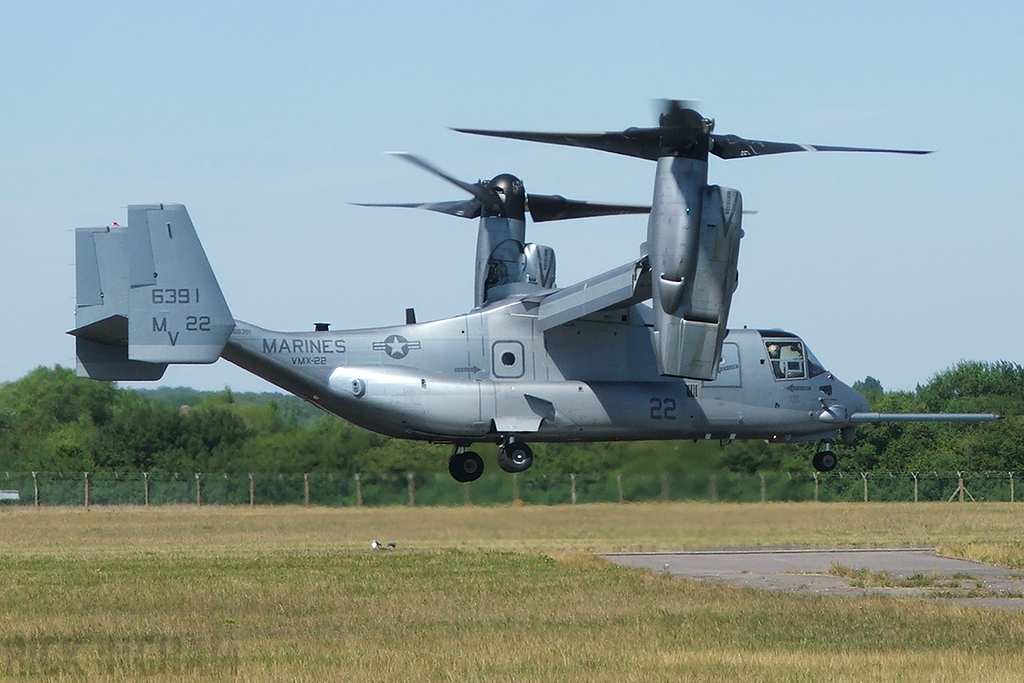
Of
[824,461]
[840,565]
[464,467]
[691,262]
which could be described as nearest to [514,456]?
[464,467]

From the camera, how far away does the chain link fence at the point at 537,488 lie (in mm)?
32344

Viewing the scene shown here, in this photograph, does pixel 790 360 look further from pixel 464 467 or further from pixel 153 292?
pixel 153 292

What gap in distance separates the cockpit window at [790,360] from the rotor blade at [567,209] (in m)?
5.06

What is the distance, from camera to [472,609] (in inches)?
1217

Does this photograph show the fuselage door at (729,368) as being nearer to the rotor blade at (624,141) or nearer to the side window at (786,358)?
the side window at (786,358)

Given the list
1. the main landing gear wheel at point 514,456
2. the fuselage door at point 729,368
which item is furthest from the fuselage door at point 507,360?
the fuselage door at point 729,368

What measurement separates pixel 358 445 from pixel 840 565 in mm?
12083

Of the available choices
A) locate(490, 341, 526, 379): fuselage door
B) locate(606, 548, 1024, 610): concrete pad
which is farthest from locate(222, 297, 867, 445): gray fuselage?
locate(606, 548, 1024, 610): concrete pad

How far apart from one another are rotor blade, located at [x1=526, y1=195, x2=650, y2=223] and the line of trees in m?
5.56

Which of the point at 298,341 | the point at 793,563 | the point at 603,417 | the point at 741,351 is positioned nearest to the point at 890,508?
the point at 793,563

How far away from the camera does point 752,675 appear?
72.4 feet

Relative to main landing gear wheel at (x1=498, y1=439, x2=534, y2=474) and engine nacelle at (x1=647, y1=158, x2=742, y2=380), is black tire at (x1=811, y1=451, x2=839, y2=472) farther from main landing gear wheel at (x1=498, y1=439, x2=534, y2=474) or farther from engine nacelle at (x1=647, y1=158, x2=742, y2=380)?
engine nacelle at (x1=647, y1=158, x2=742, y2=380)

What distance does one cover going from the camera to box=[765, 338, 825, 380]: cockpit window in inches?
1369

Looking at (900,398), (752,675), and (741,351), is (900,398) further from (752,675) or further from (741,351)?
(752,675)
